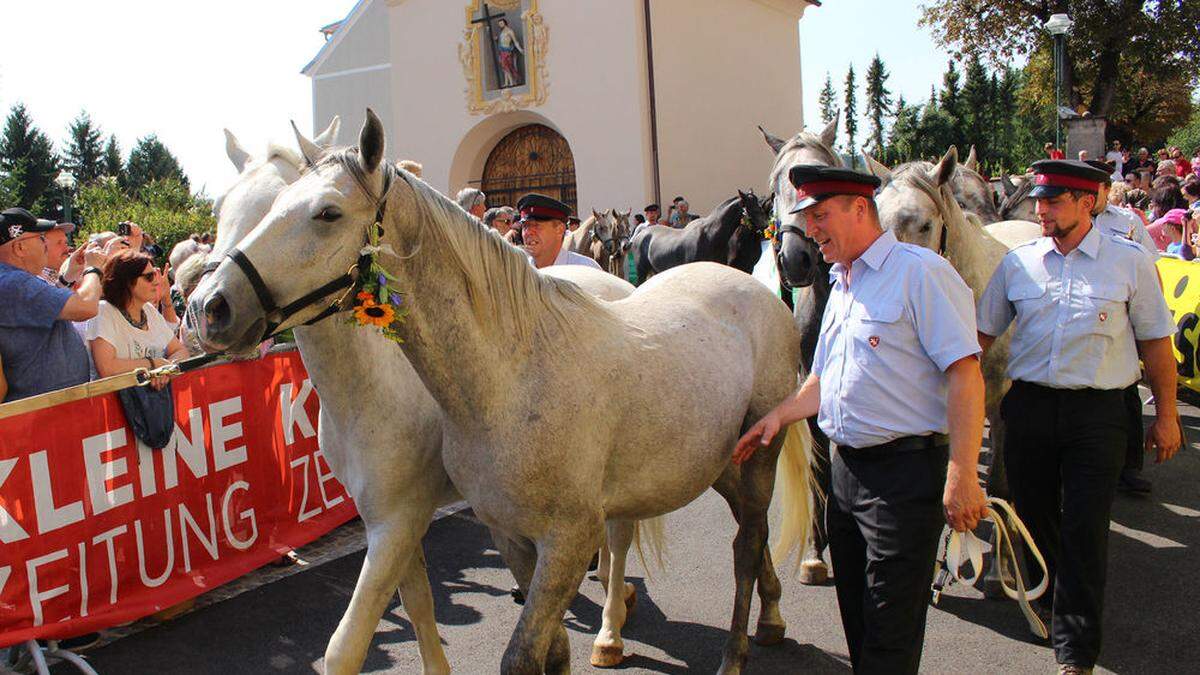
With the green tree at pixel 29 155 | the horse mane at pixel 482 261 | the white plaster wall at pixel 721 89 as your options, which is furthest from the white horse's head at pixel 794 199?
the green tree at pixel 29 155

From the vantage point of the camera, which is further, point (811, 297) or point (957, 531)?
point (811, 297)

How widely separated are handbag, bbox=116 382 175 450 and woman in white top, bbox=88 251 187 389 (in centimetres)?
24

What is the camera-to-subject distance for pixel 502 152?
2706cm

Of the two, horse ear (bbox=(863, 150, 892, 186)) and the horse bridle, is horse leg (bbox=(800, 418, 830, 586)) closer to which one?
horse ear (bbox=(863, 150, 892, 186))

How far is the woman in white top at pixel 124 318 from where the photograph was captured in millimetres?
5090

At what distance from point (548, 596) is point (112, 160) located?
233 ft

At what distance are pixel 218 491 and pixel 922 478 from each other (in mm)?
4225

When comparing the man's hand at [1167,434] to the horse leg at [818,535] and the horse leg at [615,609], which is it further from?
the horse leg at [615,609]

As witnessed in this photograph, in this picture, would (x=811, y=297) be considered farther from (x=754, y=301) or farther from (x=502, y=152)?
(x=502, y=152)

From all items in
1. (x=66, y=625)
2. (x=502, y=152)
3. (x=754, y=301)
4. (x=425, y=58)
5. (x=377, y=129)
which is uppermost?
(x=425, y=58)

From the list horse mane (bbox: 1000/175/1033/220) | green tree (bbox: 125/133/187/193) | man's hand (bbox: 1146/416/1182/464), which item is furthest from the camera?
green tree (bbox: 125/133/187/193)

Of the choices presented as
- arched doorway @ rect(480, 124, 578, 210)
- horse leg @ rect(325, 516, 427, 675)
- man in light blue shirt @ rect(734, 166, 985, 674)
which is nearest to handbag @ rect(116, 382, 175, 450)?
horse leg @ rect(325, 516, 427, 675)

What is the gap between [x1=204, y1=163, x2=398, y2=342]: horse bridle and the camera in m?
2.42

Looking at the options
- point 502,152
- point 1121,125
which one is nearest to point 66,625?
point 502,152
